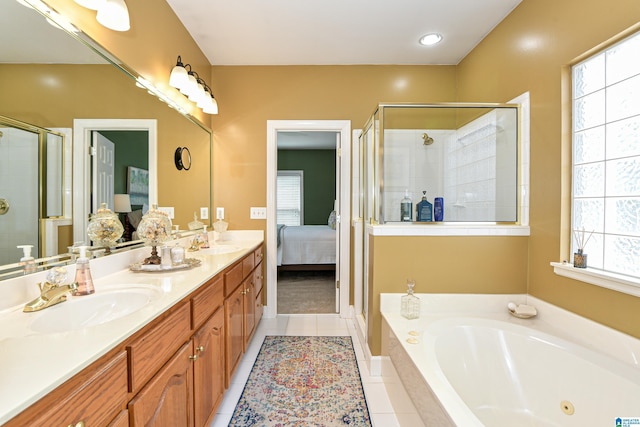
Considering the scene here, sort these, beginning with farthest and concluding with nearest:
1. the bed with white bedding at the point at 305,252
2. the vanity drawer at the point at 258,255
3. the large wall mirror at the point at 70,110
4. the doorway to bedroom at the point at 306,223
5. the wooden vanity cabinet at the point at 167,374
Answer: the bed with white bedding at the point at 305,252, the doorway to bedroom at the point at 306,223, the vanity drawer at the point at 258,255, the large wall mirror at the point at 70,110, the wooden vanity cabinet at the point at 167,374

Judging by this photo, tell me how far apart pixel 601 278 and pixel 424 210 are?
1025mm

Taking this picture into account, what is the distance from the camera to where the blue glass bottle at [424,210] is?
2.16 meters

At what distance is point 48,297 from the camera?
0.98m

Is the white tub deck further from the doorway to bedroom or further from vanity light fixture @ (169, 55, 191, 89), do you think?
vanity light fixture @ (169, 55, 191, 89)

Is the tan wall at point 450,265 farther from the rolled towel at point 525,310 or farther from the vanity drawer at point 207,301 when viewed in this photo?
the vanity drawer at point 207,301

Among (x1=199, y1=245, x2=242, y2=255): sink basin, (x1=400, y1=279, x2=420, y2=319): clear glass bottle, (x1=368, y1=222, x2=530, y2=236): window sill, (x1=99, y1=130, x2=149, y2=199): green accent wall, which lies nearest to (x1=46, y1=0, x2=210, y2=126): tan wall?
(x1=99, y1=130, x2=149, y2=199): green accent wall

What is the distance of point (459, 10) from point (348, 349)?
107 inches

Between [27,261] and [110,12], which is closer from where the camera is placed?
[27,261]

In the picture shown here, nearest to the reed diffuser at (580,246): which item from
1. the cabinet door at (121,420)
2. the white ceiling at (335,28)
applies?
the white ceiling at (335,28)

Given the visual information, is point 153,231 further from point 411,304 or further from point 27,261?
point 411,304

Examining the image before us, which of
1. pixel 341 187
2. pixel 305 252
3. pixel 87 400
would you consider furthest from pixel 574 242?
pixel 305 252

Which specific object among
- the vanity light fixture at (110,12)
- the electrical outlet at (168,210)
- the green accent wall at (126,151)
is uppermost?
the vanity light fixture at (110,12)

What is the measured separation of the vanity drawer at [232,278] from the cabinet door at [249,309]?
0.17 meters

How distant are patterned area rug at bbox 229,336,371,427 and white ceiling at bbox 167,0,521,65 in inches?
101
